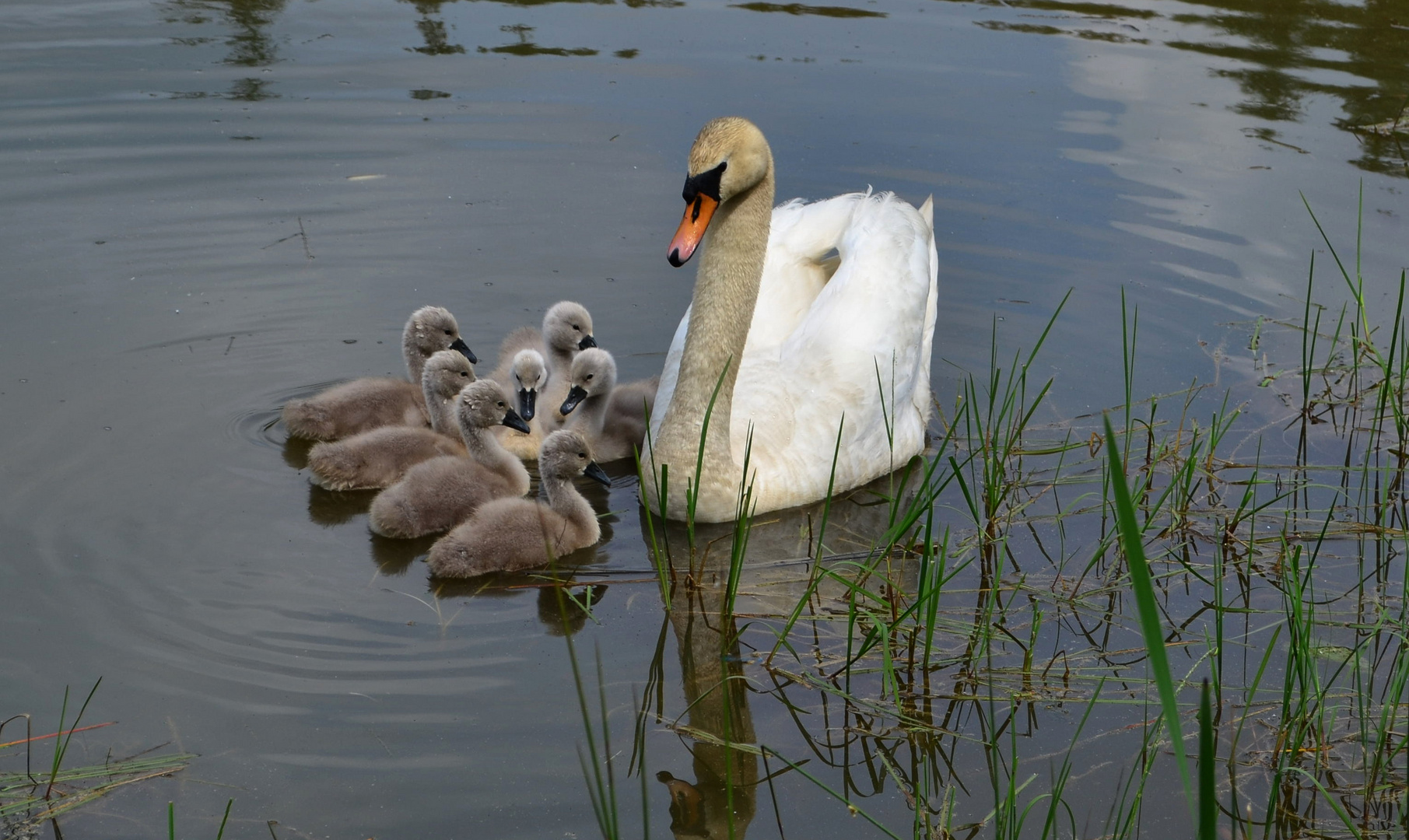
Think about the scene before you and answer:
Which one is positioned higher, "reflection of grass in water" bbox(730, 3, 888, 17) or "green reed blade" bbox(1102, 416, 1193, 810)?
"reflection of grass in water" bbox(730, 3, 888, 17)

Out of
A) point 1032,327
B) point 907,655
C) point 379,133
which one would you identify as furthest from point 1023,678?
point 379,133

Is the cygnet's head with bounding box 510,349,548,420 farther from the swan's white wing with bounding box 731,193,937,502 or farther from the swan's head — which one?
the swan's head

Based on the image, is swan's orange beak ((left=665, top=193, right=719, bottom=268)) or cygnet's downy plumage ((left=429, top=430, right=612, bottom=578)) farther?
cygnet's downy plumage ((left=429, top=430, right=612, bottom=578))

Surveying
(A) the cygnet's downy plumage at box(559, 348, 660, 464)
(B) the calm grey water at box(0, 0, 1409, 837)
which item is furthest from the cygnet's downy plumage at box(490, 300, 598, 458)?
(B) the calm grey water at box(0, 0, 1409, 837)

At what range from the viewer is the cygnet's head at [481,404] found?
17.9ft

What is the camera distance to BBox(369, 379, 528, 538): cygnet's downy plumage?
505 cm

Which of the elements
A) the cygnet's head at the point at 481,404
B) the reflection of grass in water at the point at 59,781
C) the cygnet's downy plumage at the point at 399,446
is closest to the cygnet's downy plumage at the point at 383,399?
the cygnet's downy plumage at the point at 399,446

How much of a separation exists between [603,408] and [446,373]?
733 millimetres

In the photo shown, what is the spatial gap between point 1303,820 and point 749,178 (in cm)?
283

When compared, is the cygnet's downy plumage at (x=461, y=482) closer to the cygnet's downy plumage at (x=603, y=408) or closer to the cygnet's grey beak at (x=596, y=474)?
Result: the cygnet's grey beak at (x=596, y=474)

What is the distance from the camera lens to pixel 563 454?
5176mm

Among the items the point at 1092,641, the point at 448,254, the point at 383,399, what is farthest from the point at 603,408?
the point at 1092,641

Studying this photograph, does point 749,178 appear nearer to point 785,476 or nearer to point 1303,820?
point 785,476

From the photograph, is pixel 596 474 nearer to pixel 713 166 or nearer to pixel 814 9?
pixel 713 166
